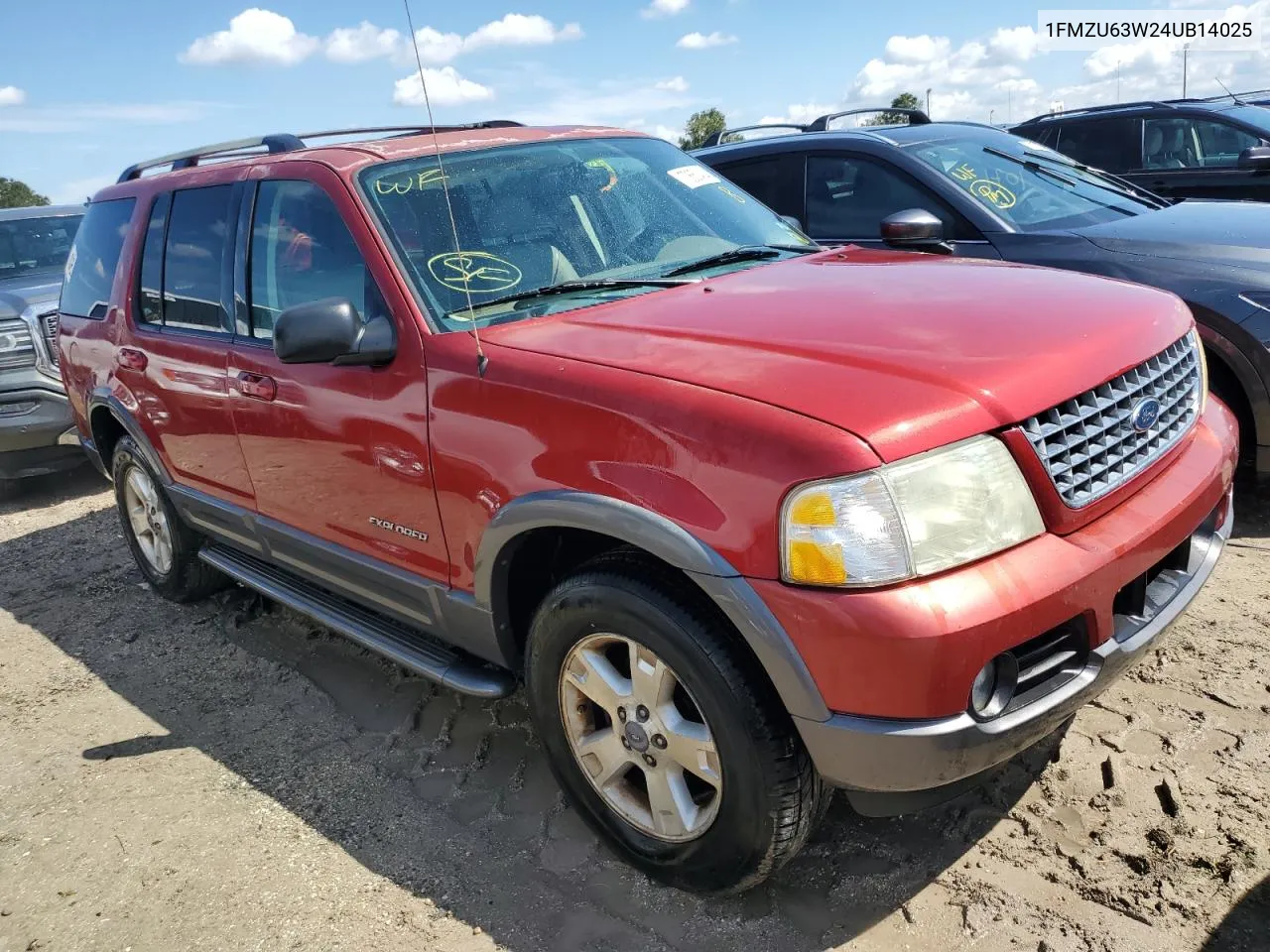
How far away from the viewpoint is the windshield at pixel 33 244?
8.52m

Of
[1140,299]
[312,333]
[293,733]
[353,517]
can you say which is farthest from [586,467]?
[293,733]

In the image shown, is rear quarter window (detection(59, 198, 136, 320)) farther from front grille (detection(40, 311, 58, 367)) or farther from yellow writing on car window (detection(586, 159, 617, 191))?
front grille (detection(40, 311, 58, 367))

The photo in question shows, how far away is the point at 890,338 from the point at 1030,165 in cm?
386

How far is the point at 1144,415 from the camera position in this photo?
7.93 feet

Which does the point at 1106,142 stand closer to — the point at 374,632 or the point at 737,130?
the point at 737,130

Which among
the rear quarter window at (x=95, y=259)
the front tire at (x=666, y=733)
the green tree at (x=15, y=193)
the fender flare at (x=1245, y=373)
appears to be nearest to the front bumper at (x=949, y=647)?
the front tire at (x=666, y=733)

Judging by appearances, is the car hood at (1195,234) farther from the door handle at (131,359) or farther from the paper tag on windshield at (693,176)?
the door handle at (131,359)

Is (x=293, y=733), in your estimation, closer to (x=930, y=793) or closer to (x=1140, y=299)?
(x=930, y=793)

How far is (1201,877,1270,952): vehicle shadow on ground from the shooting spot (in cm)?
218

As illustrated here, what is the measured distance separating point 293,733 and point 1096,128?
763 cm

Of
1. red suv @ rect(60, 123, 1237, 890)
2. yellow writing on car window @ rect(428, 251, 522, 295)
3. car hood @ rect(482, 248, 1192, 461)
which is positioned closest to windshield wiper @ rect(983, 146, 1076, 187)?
red suv @ rect(60, 123, 1237, 890)

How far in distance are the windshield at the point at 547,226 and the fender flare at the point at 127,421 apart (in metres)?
1.90

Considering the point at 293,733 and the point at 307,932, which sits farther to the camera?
the point at 293,733

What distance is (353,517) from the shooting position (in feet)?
10.3
